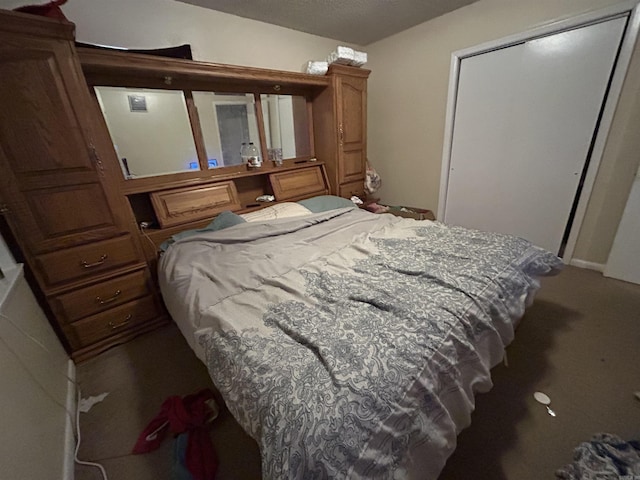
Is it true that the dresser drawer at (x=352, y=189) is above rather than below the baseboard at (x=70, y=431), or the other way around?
above

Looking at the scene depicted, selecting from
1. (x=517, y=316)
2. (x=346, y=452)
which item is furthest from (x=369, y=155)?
(x=346, y=452)

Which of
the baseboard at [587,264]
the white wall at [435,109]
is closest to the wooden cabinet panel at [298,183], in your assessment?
the white wall at [435,109]

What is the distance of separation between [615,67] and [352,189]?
2.27 metres

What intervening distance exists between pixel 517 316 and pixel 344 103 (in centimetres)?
243

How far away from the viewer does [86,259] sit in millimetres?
1627

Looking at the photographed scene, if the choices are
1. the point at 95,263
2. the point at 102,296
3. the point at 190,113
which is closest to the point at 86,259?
the point at 95,263

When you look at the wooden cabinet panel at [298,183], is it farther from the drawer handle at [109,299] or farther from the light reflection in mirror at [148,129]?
the drawer handle at [109,299]

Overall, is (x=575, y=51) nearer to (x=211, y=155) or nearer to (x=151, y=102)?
(x=211, y=155)

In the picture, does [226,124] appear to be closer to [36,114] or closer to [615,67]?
[36,114]

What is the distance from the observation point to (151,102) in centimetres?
201

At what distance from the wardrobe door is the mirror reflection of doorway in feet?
3.27

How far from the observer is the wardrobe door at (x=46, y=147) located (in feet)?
4.29

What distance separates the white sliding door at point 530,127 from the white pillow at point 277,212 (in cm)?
190

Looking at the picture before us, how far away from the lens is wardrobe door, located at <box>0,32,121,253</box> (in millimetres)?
1309
